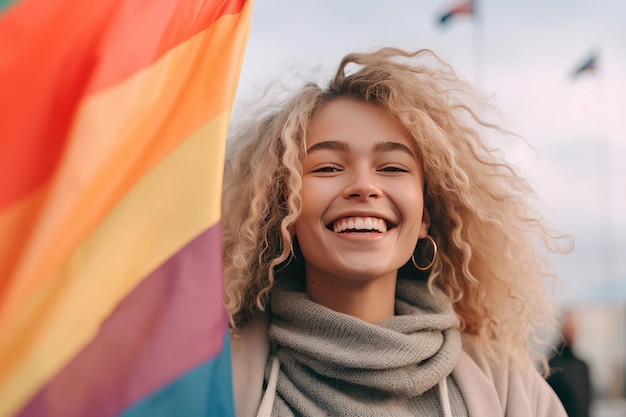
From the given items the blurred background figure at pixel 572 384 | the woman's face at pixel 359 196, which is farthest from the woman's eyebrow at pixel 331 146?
the blurred background figure at pixel 572 384

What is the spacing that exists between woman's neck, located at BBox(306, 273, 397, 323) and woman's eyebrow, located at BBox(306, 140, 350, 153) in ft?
1.25

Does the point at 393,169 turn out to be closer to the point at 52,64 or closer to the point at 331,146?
the point at 331,146

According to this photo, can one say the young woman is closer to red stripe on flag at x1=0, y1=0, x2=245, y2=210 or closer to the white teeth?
the white teeth

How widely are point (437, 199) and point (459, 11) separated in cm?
1306

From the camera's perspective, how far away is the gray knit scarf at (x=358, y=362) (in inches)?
90.4

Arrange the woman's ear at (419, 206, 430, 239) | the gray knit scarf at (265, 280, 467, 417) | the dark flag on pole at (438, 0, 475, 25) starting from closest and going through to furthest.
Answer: the gray knit scarf at (265, 280, 467, 417)
the woman's ear at (419, 206, 430, 239)
the dark flag on pole at (438, 0, 475, 25)

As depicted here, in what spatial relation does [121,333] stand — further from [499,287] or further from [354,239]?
[499,287]

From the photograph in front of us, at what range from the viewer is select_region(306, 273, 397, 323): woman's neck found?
2.47 m

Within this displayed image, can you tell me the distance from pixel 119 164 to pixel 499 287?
1551mm

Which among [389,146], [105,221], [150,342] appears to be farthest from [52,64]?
[389,146]

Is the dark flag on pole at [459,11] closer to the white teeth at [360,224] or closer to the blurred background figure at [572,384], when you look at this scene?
the blurred background figure at [572,384]

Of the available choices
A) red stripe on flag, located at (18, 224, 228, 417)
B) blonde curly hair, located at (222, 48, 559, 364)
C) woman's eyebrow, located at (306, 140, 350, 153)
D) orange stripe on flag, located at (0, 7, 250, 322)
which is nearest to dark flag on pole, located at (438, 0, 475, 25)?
blonde curly hair, located at (222, 48, 559, 364)

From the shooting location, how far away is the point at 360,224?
92.4 inches

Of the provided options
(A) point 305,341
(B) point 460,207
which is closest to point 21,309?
(A) point 305,341
